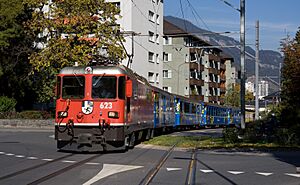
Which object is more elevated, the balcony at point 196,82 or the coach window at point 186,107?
the balcony at point 196,82

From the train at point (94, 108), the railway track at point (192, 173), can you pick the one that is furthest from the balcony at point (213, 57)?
the railway track at point (192, 173)

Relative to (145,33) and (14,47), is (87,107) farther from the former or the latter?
(145,33)


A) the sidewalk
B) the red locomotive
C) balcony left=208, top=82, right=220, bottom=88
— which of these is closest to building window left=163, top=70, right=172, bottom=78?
balcony left=208, top=82, right=220, bottom=88

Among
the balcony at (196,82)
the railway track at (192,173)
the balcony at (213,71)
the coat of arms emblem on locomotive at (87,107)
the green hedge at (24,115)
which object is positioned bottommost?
the railway track at (192,173)

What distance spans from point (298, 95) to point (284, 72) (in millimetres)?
1672

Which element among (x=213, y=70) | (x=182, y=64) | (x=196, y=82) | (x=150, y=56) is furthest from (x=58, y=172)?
(x=213, y=70)

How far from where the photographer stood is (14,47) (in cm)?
4344

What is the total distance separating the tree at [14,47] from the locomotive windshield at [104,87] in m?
25.0

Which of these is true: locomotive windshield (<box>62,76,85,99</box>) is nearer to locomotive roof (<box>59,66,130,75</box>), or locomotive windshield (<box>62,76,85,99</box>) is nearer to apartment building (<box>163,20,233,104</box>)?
locomotive roof (<box>59,66,130,75</box>)

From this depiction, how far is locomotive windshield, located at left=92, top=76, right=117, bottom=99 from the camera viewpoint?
1811 cm

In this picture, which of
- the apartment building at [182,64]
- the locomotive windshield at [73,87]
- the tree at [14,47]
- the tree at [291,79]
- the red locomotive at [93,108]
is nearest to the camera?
the red locomotive at [93,108]

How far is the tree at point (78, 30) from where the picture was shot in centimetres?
3397

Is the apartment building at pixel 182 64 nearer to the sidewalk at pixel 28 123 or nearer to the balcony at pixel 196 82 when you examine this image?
the balcony at pixel 196 82

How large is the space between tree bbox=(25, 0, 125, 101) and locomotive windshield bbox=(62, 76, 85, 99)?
583 inches
